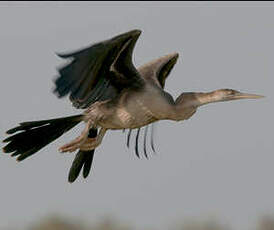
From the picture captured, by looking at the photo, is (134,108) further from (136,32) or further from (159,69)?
(159,69)

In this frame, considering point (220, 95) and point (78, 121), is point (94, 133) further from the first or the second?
point (220, 95)

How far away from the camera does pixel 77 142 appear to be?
1102 cm

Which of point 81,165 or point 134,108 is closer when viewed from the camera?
point 134,108

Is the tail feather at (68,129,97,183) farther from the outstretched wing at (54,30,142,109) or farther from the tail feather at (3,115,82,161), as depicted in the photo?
the outstretched wing at (54,30,142,109)

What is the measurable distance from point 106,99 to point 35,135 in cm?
91

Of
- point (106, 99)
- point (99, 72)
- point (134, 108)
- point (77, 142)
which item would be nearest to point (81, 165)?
point (77, 142)

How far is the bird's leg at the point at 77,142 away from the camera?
10955mm

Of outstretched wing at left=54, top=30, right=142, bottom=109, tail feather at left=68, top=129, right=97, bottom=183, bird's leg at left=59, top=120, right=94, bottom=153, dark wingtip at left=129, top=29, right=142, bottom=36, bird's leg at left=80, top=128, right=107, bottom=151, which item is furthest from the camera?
tail feather at left=68, top=129, right=97, bottom=183

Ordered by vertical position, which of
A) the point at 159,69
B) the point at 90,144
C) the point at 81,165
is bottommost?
the point at 81,165

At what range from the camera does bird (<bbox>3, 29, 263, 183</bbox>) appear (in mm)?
10234

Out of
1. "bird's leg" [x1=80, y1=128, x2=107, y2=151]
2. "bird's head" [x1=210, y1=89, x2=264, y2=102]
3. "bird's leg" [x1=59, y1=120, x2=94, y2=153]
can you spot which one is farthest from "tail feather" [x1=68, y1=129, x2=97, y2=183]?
"bird's head" [x1=210, y1=89, x2=264, y2=102]

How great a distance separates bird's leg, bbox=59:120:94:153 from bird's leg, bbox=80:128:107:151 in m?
0.08

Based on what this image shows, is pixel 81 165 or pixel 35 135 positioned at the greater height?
pixel 35 135

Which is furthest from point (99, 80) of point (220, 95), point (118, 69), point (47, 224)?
point (47, 224)
